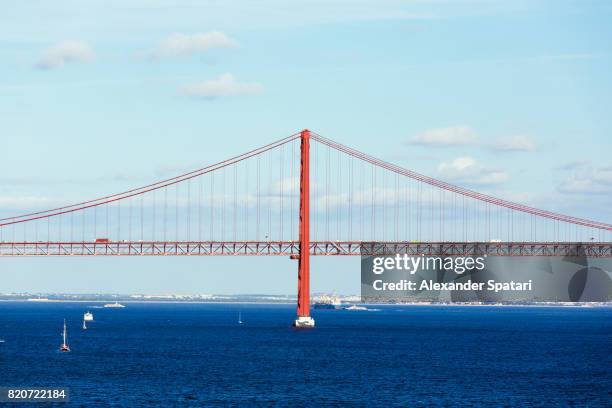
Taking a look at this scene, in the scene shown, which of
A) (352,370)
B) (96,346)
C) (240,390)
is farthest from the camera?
(96,346)

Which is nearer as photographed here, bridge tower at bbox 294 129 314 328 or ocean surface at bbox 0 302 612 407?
ocean surface at bbox 0 302 612 407

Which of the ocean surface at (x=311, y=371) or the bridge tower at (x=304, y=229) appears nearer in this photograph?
the ocean surface at (x=311, y=371)

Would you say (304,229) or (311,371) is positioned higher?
(304,229)

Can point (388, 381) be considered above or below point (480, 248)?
below

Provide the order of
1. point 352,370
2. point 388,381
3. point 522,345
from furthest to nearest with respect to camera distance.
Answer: point 522,345
point 352,370
point 388,381

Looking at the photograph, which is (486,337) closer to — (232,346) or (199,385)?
(232,346)

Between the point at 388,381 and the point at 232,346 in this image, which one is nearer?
the point at 388,381

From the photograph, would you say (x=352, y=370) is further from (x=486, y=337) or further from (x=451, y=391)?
(x=486, y=337)

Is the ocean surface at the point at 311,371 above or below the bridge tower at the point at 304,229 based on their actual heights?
below

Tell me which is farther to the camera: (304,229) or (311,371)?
(304,229)

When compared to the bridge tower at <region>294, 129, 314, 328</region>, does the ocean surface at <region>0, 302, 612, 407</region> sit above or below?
below

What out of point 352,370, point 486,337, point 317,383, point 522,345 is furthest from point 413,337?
point 317,383
